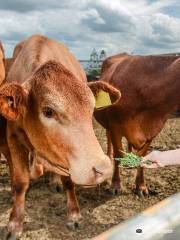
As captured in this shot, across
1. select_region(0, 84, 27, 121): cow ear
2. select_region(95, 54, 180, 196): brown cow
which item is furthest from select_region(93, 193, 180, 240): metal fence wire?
select_region(95, 54, 180, 196): brown cow

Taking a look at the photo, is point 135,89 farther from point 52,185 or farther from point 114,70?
point 52,185

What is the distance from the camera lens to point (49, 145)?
10.4 ft

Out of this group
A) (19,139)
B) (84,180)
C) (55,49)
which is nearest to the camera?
(84,180)

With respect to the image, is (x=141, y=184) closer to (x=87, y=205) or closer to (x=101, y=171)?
(x=87, y=205)

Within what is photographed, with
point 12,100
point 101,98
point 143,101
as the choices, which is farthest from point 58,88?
point 143,101

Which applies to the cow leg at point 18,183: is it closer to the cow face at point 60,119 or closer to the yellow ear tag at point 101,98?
the cow face at point 60,119

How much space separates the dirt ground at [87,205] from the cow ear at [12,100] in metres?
1.34

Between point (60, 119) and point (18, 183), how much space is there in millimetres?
1168

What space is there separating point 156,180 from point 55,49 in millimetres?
2386

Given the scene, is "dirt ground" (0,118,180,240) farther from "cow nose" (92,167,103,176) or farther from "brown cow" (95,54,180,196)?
"cow nose" (92,167,103,176)

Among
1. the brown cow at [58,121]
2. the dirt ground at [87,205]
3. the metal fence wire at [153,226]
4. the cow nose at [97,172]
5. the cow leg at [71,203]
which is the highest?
the metal fence wire at [153,226]

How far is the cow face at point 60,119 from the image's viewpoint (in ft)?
9.34

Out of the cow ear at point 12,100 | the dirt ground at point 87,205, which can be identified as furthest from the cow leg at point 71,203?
the cow ear at point 12,100

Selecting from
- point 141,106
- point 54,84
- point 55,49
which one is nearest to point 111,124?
point 141,106
